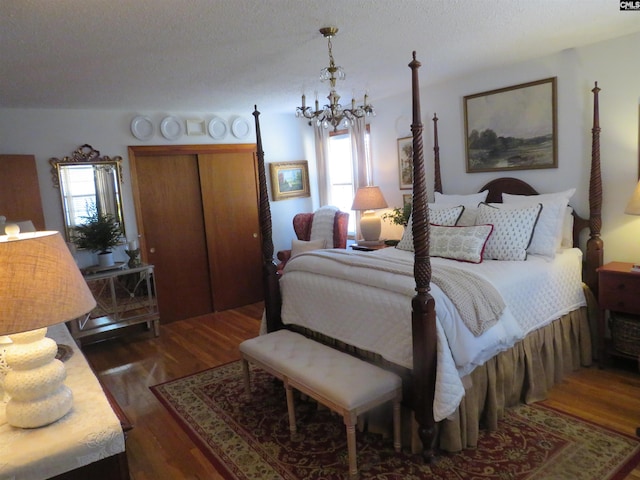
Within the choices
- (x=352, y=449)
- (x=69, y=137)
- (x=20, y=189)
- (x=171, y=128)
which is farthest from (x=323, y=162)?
(x=352, y=449)

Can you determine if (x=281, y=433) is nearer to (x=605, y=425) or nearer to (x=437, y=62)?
(x=605, y=425)

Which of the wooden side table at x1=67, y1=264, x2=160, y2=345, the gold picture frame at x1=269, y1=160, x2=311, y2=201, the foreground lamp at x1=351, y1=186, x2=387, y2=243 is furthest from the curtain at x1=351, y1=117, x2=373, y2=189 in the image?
the wooden side table at x1=67, y1=264, x2=160, y2=345

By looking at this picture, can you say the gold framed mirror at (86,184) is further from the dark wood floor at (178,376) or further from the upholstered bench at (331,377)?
the upholstered bench at (331,377)

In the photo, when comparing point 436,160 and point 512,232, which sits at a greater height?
point 436,160

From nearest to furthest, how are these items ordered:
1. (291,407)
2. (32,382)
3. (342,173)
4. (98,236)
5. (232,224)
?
(32,382), (291,407), (98,236), (232,224), (342,173)

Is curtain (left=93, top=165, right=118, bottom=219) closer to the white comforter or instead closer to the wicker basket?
the white comforter

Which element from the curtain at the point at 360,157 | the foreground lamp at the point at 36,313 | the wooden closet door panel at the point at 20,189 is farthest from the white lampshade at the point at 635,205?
the wooden closet door panel at the point at 20,189

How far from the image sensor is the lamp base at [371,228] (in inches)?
190

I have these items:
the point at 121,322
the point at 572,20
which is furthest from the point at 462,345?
the point at 121,322

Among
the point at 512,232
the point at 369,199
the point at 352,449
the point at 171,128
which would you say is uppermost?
the point at 171,128

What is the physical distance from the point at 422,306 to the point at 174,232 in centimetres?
360

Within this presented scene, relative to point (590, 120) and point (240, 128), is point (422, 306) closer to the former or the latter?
point (590, 120)

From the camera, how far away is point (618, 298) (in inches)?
119

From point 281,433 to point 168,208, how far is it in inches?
123
